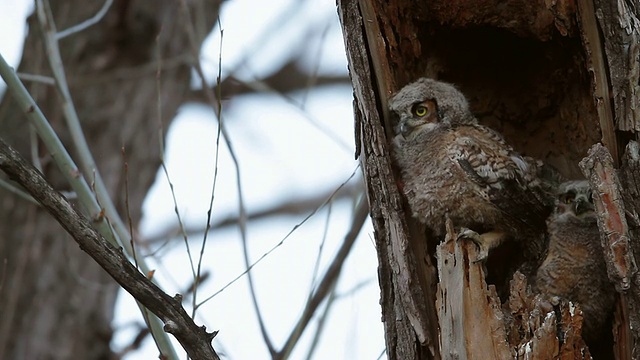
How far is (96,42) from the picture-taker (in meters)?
6.31

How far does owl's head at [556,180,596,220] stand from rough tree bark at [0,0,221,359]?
2820 millimetres

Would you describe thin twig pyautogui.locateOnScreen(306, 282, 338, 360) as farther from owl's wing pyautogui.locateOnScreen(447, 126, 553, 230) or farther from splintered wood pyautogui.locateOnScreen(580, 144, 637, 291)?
splintered wood pyautogui.locateOnScreen(580, 144, 637, 291)

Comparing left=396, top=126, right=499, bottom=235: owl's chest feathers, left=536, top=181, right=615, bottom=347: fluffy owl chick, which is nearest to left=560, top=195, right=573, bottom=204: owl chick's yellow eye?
left=536, top=181, right=615, bottom=347: fluffy owl chick

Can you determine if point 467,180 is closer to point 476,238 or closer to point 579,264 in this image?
point 476,238

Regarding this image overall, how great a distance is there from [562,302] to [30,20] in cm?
422

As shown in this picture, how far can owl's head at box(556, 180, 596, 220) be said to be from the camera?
11.8 feet

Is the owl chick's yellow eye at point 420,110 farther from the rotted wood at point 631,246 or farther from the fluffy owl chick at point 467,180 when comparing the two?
the rotted wood at point 631,246

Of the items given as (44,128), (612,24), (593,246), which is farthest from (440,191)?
(44,128)

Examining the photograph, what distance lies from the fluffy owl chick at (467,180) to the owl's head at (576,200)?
0.27 ft

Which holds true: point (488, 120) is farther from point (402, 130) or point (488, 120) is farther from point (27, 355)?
point (27, 355)

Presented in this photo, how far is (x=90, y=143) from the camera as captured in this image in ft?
20.1

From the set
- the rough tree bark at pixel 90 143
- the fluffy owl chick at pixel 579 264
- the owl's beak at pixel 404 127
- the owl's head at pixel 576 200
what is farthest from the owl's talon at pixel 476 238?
the rough tree bark at pixel 90 143

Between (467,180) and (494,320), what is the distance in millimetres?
674

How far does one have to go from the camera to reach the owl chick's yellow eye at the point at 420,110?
12.6ft
